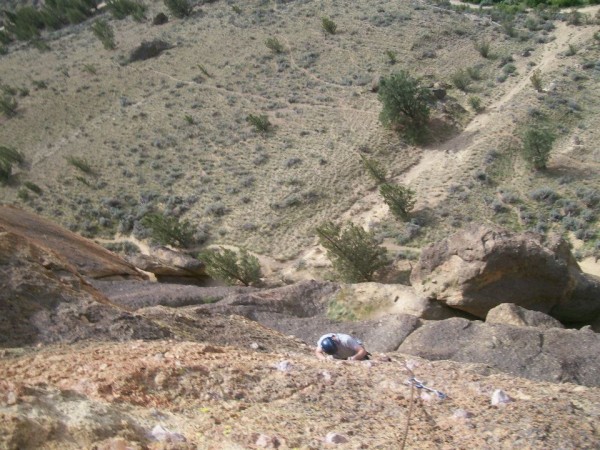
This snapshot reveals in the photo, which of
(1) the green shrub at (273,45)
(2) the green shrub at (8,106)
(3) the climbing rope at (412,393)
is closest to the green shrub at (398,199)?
(3) the climbing rope at (412,393)

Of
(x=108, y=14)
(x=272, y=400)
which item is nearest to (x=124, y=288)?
(x=272, y=400)

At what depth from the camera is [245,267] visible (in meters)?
21.9

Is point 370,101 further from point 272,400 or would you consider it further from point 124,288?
point 272,400

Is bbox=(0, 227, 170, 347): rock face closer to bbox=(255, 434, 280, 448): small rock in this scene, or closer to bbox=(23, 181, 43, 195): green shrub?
bbox=(255, 434, 280, 448): small rock

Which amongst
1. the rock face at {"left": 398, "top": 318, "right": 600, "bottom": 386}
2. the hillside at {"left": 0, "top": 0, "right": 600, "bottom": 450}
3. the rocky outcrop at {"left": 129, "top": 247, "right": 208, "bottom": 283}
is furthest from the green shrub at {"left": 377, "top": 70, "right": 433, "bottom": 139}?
the rock face at {"left": 398, "top": 318, "right": 600, "bottom": 386}

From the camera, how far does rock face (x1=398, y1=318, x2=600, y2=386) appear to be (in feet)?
28.9

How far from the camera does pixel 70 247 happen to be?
16.6m

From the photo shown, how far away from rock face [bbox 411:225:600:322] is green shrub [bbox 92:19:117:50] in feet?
136

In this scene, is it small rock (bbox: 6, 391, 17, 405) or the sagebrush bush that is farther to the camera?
the sagebrush bush

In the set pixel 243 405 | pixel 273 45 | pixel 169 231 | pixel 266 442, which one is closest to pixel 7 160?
pixel 169 231

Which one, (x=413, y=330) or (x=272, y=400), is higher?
(x=272, y=400)

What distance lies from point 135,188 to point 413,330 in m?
23.0

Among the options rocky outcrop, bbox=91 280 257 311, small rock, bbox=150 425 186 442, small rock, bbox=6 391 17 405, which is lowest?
rocky outcrop, bbox=91 280 257 311

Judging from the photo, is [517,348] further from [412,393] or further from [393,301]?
[393,301]
